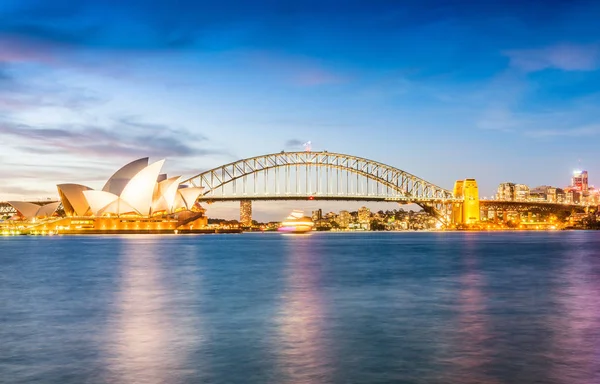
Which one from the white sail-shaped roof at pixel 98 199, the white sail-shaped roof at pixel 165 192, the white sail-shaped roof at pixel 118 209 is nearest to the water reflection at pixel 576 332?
the white sail-shaped roof at pixel 98 199

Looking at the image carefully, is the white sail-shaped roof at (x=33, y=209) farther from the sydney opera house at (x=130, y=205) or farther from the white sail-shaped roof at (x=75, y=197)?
the white sail-shaped roof at (x=75, y=197)

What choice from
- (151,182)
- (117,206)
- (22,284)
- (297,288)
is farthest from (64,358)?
(117,206)

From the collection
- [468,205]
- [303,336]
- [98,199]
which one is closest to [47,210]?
[98,199]

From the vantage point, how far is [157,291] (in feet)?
79.3

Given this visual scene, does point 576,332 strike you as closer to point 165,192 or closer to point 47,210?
point 165,192

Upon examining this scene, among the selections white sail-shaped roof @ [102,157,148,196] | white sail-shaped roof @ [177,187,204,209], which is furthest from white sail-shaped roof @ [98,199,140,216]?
white sail-shaped roof @ [177,187,204,209]

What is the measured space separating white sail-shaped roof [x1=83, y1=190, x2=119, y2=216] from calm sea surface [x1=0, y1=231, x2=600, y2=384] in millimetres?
71422

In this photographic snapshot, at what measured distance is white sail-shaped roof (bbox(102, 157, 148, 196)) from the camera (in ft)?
310

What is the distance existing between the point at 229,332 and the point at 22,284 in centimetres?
1569

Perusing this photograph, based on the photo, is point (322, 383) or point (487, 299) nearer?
point (322, 383)

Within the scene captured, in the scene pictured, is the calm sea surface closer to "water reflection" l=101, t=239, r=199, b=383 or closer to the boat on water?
"water reflection" l=101, t=239, r=199, b=383

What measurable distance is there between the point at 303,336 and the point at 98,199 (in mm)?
92756

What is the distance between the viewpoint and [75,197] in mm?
106250

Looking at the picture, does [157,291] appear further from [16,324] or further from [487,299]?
[487,299]
